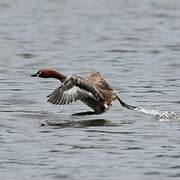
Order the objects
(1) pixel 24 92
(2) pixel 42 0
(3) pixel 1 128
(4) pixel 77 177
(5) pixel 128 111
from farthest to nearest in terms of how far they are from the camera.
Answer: (2) pixel 42 0 < (1) pixel 24 92 < (5) pixel 128 111 < (3) pixel 1 128 < (4) pixel 77 177

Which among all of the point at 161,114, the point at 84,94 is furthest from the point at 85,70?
the point at 84,94

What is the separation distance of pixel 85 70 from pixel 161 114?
4483 mm

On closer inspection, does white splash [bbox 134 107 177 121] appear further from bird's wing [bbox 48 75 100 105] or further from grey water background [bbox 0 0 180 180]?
bird's wing [bbox 48 75 100 105]

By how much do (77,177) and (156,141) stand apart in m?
2.02

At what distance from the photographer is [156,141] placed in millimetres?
11117

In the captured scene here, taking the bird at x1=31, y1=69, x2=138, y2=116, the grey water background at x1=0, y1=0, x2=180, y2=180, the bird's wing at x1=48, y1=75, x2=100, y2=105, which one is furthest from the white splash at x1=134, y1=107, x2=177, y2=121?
the bird's wing at x1=48, y1=75, x2=100, y2=105

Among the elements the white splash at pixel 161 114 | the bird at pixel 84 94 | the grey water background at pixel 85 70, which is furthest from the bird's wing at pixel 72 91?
the white splash at pixel 161 114

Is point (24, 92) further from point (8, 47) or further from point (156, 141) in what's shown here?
point (8, 47)

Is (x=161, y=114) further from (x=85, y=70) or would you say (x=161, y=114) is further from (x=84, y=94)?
(x=85, y=70)

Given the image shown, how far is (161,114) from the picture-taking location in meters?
12.8

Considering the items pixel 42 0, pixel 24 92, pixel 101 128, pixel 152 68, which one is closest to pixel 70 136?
pixel 101 128

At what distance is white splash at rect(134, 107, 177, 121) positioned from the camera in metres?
12.6

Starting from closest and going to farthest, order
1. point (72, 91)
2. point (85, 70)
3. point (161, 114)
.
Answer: point (72, 91) < point (161, 114) < point (85, 70)

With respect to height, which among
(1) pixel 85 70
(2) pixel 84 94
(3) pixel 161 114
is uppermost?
(2) pixel 84 94
